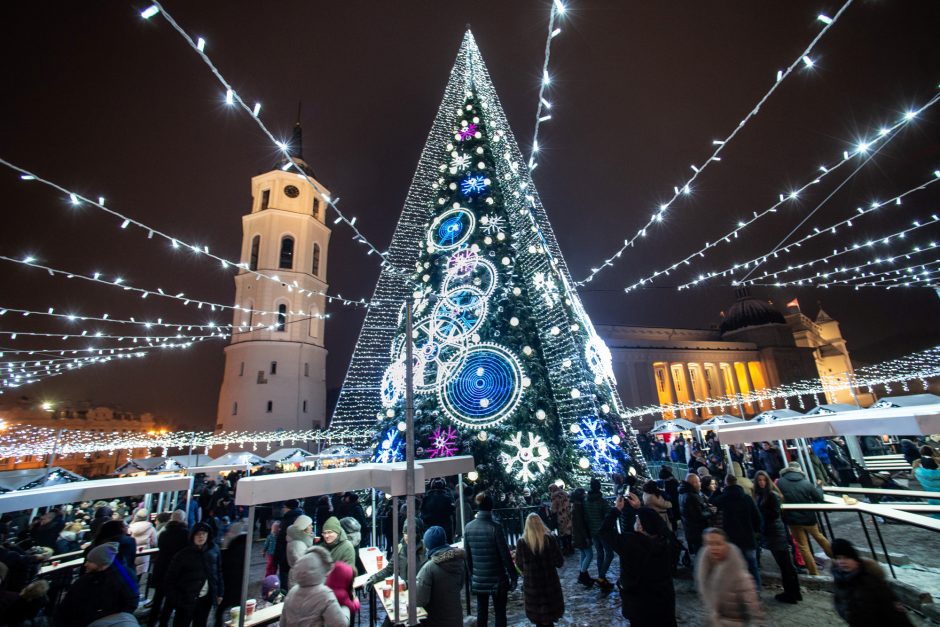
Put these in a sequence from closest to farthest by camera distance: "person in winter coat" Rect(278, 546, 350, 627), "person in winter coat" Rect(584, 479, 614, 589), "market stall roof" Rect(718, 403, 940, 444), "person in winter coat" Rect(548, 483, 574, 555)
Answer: "person in winter coat" Rect(278, 546, 350, 627), "market stall roof" Rect(718, 403, 940, 444), "person in winter coat" Rect(584, 479, 614, 589), "person in winter coat" Rect(548, 483, 574, 555)

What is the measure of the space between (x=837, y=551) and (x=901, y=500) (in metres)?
10.7

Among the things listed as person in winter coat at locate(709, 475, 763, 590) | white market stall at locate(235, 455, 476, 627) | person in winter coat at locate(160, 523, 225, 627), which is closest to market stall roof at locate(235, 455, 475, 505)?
white market stall at locate(235, 455, 476, 627)

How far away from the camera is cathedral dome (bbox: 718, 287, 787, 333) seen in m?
52.0

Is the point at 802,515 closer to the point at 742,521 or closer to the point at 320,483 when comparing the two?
the point at 742,521

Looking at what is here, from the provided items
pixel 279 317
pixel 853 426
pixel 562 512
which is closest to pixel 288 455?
pixel 279 317

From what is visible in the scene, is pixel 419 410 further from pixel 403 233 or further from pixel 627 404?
pixel 627 404

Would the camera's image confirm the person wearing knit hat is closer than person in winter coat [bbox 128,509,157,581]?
Yes

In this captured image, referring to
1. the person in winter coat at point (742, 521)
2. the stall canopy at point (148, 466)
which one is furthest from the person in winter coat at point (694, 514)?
the stall canopy at point (148, 466)

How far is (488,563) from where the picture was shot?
195 inches

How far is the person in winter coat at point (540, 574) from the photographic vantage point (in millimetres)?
4484

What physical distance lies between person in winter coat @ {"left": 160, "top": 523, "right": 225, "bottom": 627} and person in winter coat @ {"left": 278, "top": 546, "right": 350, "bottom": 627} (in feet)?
8.93

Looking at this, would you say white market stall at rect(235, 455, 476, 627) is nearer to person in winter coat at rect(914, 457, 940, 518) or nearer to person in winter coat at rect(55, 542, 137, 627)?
person in winter coat at rect(55, 542, 137, 627)

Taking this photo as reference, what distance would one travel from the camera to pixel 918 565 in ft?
21.9

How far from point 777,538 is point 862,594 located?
2.93 m
